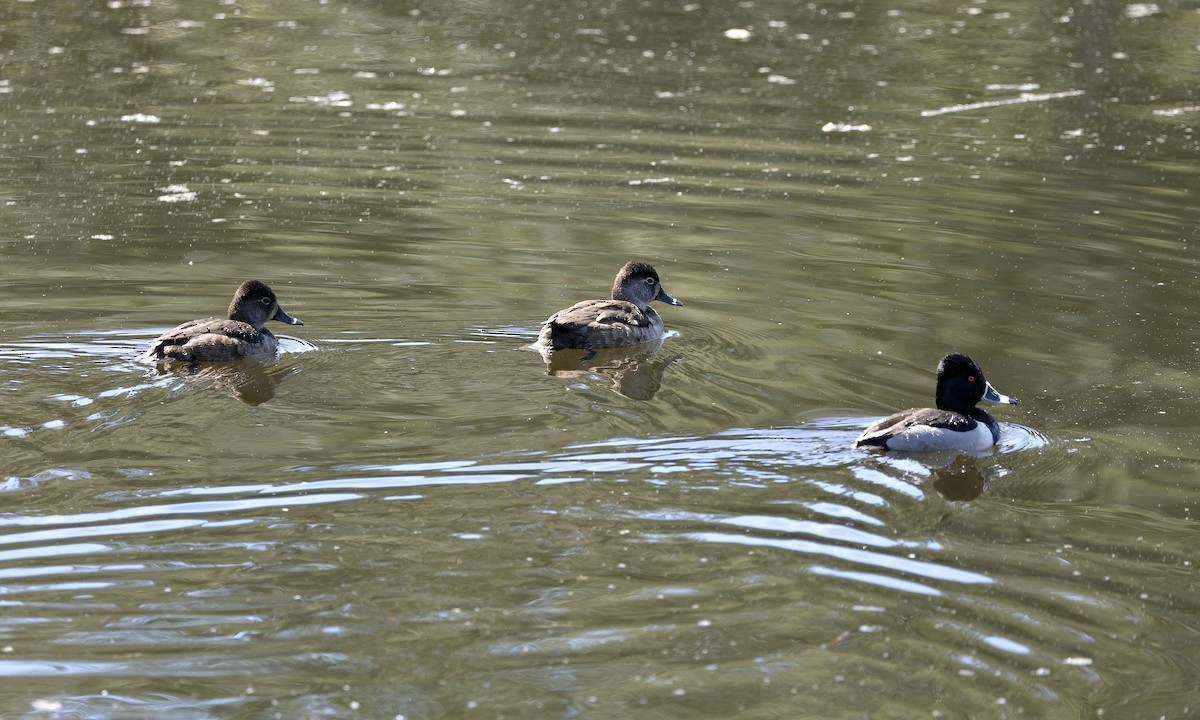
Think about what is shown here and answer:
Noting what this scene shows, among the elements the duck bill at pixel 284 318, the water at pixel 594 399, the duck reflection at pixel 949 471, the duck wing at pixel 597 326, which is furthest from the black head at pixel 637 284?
the duck reflection at pixel 949 471

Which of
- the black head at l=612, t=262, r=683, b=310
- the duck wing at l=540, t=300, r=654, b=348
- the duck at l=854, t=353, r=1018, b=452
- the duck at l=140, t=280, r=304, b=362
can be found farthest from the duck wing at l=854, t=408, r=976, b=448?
the duck at l=140, t=280, r=304, b=362

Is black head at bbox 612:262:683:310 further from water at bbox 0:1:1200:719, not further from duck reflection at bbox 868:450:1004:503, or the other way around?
duck reflection at bbox 868:450:1004:503

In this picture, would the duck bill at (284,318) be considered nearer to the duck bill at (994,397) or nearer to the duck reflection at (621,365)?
the duck reflection at (621,365)

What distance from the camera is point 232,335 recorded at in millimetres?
10820

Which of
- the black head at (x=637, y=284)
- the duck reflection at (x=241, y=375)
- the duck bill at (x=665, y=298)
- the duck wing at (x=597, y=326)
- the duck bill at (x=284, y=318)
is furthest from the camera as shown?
the duck bill at (x=665, y=298)

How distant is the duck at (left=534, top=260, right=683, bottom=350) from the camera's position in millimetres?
11211

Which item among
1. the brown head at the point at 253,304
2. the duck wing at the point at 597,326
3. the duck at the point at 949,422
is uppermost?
the brown head at the point at 253,304

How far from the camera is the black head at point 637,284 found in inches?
488

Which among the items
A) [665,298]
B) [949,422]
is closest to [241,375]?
[665,298]

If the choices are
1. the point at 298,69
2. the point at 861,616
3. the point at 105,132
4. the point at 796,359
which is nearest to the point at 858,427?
the point at 796,359

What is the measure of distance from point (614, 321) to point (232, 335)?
9.14ft

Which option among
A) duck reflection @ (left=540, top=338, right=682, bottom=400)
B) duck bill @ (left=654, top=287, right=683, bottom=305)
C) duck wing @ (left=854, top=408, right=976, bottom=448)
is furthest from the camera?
duck bill @ (left=654, top=287, right=683, bottom=305)

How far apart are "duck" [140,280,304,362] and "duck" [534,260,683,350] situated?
2.00 meters

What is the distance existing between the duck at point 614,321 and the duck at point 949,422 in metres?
2.74
